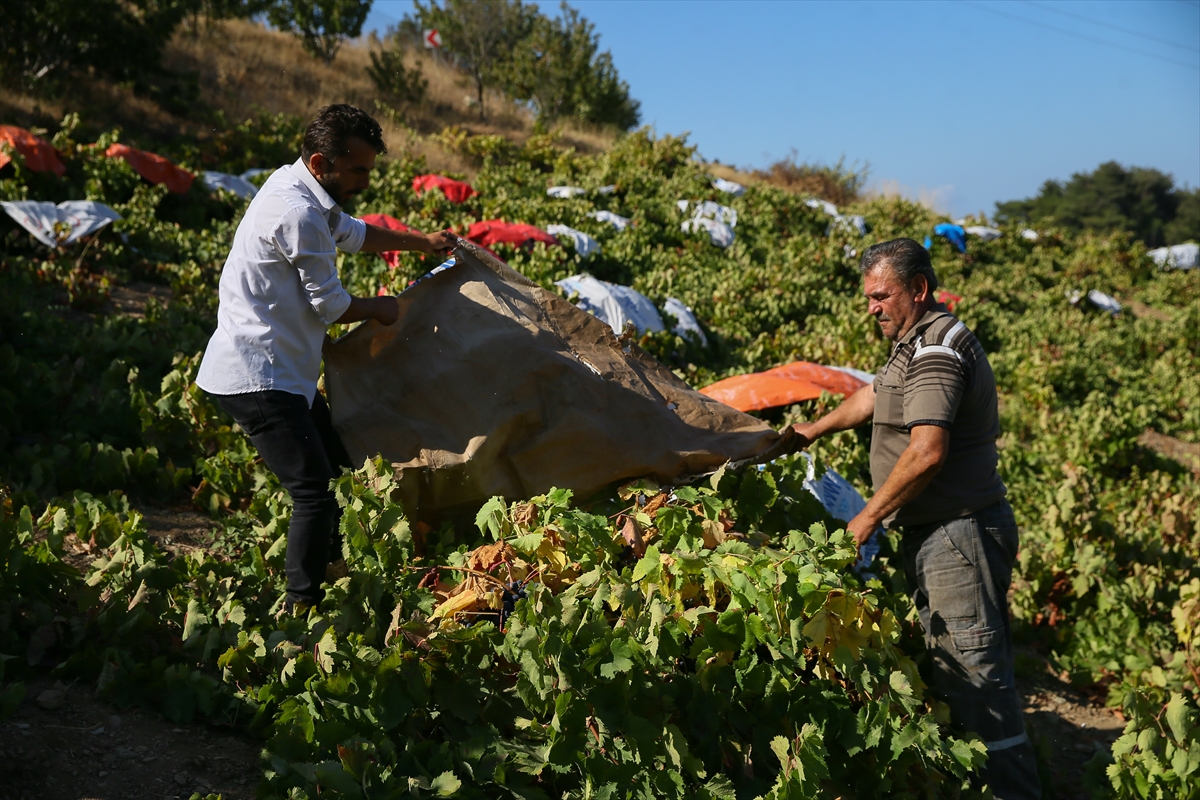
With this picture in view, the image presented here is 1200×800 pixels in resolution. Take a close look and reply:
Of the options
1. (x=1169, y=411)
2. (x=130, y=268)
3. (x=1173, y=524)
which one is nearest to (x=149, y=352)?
(x=130, y=268)

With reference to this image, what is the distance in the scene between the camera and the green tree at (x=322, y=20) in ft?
67.8

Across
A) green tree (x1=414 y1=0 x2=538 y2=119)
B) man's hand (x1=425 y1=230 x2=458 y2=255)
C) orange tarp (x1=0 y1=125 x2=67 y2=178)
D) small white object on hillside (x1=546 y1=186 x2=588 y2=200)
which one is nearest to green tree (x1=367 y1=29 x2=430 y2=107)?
green tree (x1=414 y1=0 x2=538 y2=119)

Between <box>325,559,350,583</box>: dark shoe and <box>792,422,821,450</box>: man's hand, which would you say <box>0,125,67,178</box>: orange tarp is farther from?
<box>792,422,821,450</box>: man's hand

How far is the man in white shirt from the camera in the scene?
2475 millimetres

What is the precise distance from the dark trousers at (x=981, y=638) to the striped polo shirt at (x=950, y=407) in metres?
0.08

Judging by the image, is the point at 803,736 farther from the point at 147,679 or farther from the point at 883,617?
the point at 147,679

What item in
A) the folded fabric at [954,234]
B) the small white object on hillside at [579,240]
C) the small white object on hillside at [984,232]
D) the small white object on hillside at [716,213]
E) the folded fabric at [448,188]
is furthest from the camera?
the small white object on hillside at [984,232]

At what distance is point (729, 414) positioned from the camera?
3049mm

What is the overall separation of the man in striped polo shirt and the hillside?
146 millimetres

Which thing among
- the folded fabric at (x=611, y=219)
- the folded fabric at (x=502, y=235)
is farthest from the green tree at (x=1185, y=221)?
the folded fabric at (x=502, y=235)

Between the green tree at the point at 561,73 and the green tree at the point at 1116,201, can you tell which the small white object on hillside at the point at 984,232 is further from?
the green tree at the point at 1116,201

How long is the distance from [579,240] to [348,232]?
574 centimetres

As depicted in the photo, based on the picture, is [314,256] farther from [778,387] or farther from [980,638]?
[778,387]

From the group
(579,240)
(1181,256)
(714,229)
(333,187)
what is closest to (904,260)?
(333,187)
